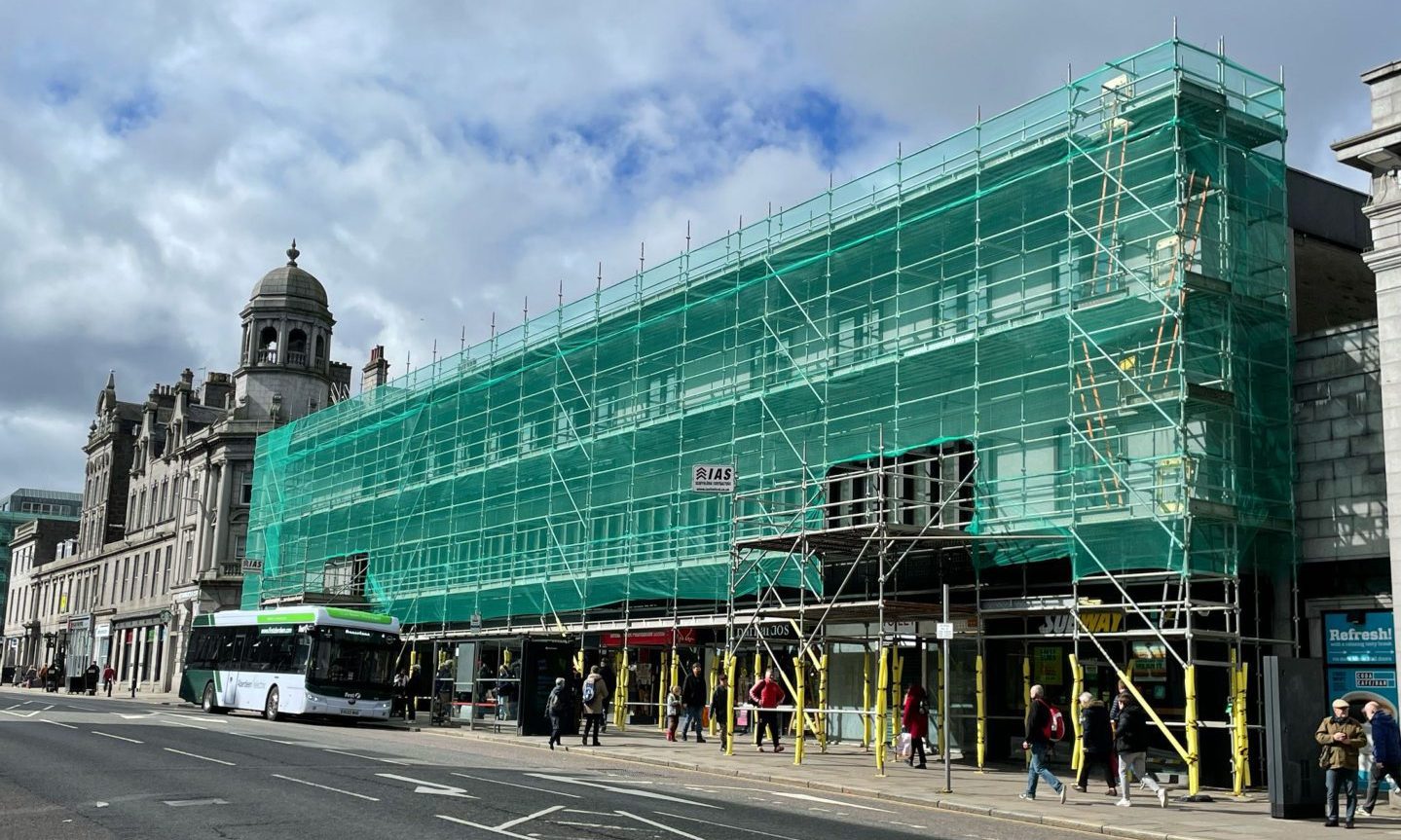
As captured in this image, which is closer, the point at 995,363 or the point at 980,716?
the point at 980,716

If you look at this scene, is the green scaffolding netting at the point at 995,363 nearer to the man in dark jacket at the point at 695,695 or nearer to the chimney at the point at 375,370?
the man in dark jacket at the point at 695,695

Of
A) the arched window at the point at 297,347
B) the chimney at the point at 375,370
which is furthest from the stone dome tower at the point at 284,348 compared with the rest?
the chimney at the point at 375,370

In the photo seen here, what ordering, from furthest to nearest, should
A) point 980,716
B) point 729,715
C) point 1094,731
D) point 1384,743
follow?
1. point 729,715
2. point 980,716
3. point 1094,731
4. point 1384,743

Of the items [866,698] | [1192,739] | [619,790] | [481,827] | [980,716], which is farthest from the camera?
[866,698]

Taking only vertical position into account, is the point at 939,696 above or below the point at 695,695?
above

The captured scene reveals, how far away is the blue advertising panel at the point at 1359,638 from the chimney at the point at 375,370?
1720 inches

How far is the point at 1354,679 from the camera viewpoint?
846 inches

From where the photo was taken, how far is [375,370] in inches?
2303

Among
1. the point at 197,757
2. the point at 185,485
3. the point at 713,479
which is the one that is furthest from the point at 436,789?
the point at 185,485

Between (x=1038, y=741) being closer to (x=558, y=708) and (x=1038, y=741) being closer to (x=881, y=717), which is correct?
(x=881, y=717)

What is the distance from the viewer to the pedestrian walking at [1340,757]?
1694 cm

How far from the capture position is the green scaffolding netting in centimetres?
2270

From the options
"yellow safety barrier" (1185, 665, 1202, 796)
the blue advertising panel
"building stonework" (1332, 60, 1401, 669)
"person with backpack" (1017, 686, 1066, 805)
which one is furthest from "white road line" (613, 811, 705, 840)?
the blue advertising panel

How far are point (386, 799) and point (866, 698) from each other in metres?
12.5
